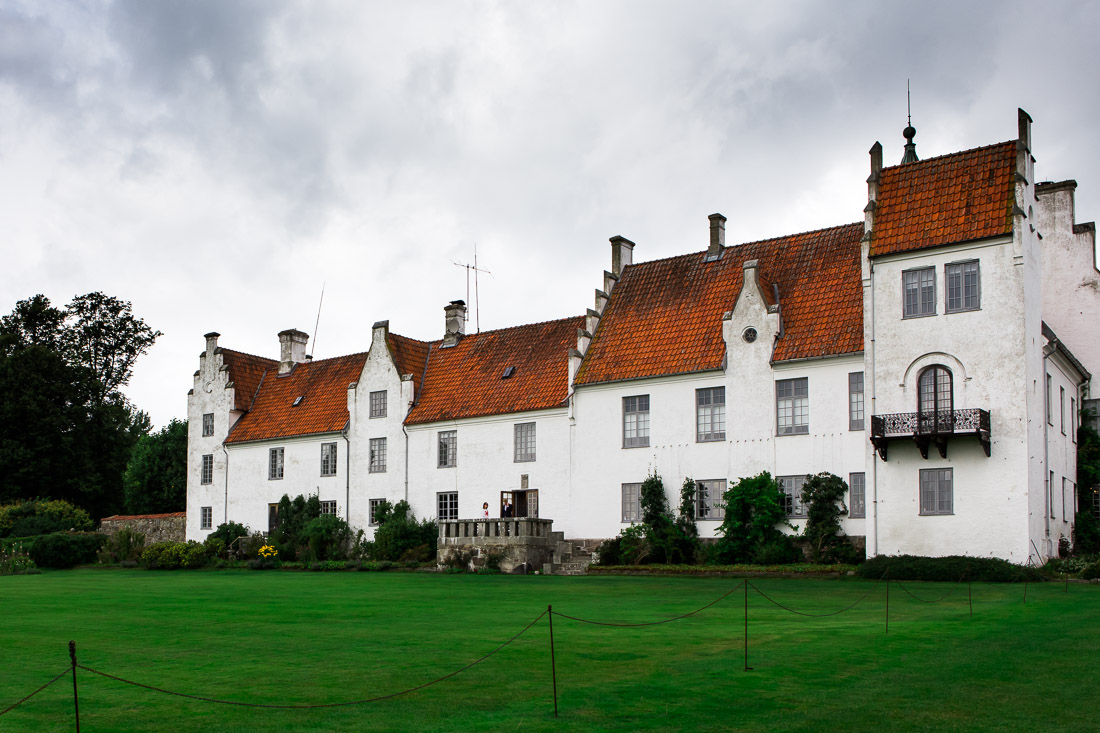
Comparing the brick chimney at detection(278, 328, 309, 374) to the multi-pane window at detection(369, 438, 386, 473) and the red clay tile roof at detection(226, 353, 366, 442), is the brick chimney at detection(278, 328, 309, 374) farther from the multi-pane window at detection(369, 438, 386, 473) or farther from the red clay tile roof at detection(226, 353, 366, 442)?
the multi-pane window at detection(369, 438, 386, 473)

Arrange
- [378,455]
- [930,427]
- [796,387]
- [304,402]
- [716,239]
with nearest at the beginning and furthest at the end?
1. [930,427]
2. [796,387]
3. [716,239]
4. [378,455]
5. [304,402]

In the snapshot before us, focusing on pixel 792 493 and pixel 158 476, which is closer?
pixel 792 493

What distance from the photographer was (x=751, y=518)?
36.5 m

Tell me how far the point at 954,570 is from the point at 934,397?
5925mm

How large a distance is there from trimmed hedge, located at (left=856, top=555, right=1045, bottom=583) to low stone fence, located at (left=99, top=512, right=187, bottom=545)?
3992cm

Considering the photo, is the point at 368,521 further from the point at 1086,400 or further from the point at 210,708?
the point at 210,708

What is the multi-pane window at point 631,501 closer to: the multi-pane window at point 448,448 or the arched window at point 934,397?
the multi-pane window at point 448,448

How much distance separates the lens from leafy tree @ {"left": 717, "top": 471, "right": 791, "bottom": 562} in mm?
35750

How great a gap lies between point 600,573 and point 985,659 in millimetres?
23632

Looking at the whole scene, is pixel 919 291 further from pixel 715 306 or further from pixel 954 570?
pixel 954 570

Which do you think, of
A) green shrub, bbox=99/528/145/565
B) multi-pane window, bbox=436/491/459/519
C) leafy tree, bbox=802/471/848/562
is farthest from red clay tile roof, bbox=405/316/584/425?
green shrub, bbox=99/528/145/565

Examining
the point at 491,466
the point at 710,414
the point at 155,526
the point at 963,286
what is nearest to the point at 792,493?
the point at 710,414

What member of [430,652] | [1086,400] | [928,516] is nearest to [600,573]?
[928,516]

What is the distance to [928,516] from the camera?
3344cm
